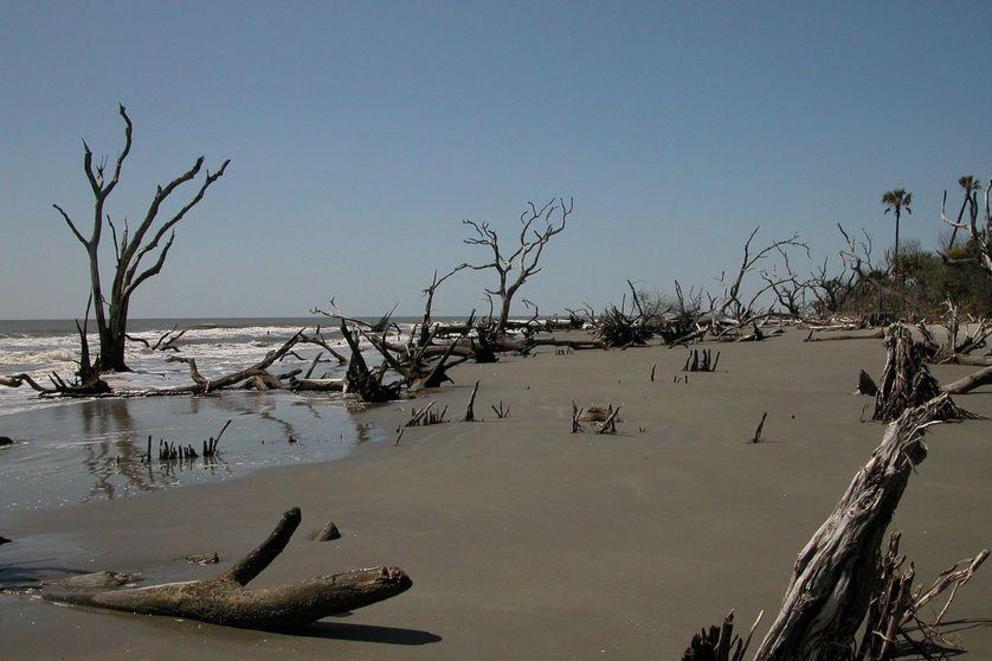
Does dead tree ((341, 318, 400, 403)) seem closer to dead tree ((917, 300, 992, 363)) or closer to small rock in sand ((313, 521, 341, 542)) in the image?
small rock in sand ((313, 521, 341, 542))

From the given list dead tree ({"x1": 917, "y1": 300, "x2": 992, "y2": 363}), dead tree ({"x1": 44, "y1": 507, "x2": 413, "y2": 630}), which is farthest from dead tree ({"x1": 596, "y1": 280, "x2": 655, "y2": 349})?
dead tree ({"x1": 44, "y1": 507, "x2": 413, "y2": 630})

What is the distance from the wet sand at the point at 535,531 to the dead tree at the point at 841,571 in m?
0.78

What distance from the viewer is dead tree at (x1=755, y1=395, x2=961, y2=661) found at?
7.49 ft

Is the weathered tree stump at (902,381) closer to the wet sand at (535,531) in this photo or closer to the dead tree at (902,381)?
the dead tree at (902,381)

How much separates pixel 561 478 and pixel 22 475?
4.70 meters

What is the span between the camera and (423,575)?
3977 mm

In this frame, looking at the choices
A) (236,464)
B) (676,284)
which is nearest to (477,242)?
(676,284)

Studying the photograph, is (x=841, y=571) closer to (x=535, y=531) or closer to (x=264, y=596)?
(x=264, y=596)

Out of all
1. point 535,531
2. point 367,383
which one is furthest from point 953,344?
point 535,531

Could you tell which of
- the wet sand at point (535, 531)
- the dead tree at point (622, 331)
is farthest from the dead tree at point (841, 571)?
the dead tree at point (622, 331)

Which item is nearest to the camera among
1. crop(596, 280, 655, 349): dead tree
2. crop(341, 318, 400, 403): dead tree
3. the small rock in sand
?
the small rock in sand

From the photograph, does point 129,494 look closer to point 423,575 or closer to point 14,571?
point 14,571

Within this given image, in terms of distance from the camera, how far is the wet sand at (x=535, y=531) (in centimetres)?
317

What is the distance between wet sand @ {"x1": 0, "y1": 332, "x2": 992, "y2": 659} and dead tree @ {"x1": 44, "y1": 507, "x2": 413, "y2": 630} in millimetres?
63
